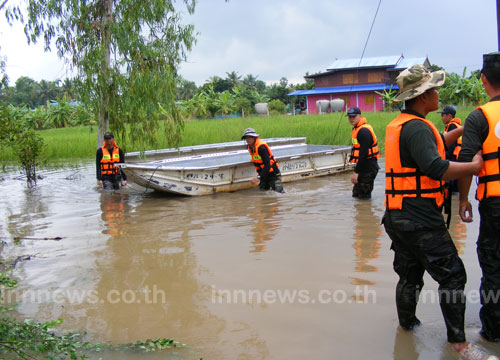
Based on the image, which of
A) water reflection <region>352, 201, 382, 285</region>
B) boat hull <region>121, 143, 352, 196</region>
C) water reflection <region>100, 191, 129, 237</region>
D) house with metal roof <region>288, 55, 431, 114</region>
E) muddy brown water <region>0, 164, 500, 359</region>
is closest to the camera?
muddy brown water <region>0, 164, 500, 359</region>

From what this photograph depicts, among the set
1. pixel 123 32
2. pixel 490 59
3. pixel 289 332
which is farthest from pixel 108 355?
pixel 123 32

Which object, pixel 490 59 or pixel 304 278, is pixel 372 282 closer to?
pixel 304 278

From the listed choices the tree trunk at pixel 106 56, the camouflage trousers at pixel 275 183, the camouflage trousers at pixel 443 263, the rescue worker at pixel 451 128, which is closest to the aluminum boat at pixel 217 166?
the camouflage trousers at pixel 275 183

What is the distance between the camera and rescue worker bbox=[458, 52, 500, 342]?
3.15m

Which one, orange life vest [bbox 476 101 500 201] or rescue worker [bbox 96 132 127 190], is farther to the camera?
rescue worker [bbox 96 132 127 190]

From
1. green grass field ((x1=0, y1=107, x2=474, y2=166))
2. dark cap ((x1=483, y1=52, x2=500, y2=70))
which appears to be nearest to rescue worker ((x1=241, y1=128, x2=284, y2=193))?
dark cap ((x1=483, y1=52, x2=500, y2=70))

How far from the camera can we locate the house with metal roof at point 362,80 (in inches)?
1690

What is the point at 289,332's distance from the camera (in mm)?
3639

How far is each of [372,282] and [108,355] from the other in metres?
2.36

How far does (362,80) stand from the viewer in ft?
146

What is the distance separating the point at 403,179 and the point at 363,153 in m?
5.15

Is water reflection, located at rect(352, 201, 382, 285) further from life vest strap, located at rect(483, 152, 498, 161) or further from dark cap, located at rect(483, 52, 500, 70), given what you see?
dark cap, located at rect(483, 52, 500, 70)

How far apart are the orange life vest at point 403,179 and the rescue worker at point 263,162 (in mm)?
6251

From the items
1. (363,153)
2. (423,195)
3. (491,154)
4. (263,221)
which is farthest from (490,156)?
(363,153)
